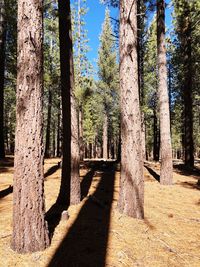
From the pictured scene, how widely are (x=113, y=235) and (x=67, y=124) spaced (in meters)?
2.84

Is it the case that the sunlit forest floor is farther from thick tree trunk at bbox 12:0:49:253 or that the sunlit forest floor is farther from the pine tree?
the pine tree

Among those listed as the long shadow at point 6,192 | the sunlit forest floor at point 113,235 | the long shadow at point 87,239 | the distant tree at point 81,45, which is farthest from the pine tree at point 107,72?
the long shadow at point 87,239

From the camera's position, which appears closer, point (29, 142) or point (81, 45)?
point (29, 142)

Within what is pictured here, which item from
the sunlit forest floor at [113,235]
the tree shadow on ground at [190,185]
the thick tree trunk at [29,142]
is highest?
the thick tree trunk at [29,142]

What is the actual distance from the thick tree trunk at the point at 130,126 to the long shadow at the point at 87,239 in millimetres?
673

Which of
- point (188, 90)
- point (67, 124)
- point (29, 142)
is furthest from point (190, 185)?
point (188, 90)

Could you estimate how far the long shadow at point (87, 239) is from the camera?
3703 millimetres

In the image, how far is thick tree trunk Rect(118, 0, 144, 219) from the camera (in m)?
5.63

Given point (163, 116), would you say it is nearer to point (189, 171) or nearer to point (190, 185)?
point (190, 185)

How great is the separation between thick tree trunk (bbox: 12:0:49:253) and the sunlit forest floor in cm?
34

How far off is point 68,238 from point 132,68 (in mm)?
3879

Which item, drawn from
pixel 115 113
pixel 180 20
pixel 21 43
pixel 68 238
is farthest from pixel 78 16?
pixel 68 238

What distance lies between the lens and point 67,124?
6223 mm

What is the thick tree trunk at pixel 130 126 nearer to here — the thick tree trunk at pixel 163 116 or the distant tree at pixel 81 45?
the thick tree trunk at pixel 163 116
